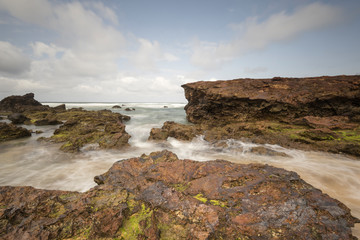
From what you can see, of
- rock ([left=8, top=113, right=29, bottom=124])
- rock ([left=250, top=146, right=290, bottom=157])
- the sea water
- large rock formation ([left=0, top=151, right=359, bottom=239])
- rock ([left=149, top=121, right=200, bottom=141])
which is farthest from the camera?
rock ([left=8, top=113, right=29, bottom=124])

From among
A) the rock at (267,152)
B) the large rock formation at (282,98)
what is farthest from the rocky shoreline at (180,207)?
the large rock formation at (282,98)

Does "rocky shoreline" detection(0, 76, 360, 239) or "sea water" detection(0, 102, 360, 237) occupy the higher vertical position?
"rocky shoreline" detection(0, 76, 360, 239)

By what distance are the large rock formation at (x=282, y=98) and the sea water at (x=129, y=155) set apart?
4.84 m

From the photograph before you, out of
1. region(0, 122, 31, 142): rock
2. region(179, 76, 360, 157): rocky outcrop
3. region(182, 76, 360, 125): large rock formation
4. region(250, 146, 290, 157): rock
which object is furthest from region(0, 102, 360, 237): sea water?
region(182, 76, 360, 125): large rock formation

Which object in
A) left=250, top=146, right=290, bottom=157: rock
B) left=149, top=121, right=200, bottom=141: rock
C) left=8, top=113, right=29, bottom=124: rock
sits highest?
left=8, top=113, right=29, bottom=124: rock

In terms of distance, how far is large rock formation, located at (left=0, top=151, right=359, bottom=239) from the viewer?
1752mm

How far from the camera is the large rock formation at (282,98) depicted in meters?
10.6

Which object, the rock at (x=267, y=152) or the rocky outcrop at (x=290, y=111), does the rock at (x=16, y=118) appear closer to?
the rocky outcrop at (x=290, y=111)

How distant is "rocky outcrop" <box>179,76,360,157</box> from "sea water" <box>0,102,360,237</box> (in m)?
1.00

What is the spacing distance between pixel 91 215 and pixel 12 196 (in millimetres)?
1635

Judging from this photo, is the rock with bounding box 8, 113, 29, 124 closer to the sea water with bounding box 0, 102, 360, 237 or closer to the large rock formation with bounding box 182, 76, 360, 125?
the sea water with bounding box 0, 102, 360, 237

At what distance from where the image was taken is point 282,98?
11.7m

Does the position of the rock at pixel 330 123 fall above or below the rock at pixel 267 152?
above

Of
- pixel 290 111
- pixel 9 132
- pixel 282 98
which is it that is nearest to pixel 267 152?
pixel 290 111
